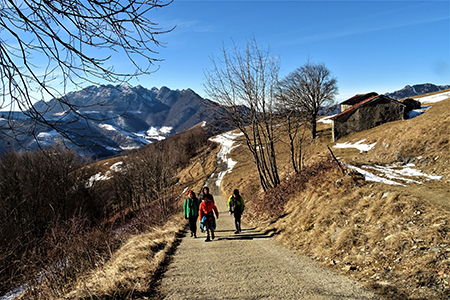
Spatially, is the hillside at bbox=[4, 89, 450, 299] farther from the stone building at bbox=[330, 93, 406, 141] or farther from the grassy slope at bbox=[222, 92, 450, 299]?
the stone building at bbox=[330, 93, 406, 141]

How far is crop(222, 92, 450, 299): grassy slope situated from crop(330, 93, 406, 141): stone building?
2322 centimetres

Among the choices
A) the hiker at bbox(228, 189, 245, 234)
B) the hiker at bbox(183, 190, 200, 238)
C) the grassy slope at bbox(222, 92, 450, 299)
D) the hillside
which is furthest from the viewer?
the hiker at bbox(228, 189, 245, 234)

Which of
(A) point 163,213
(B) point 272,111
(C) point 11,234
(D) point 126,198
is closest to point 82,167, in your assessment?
(D) point 126,198

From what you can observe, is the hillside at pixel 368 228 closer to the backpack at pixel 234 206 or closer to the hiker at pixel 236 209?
the hiker at pixel 236 209

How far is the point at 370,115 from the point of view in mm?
33438

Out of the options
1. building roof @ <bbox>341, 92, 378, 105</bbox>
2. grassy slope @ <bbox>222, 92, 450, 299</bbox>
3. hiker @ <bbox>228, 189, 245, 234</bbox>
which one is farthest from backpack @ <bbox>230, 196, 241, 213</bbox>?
building roof @ <bbox>341, 92, 378, 105</bbox>

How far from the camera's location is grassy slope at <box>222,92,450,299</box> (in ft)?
14.4

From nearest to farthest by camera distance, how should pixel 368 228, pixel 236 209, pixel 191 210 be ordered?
pixel 368 228
pixel 191 210
pixel 236 209

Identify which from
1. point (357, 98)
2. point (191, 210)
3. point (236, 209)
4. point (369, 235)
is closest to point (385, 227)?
point (369, 235)

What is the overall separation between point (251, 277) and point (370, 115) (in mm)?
33807

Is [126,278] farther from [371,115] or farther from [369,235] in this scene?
[371,115]

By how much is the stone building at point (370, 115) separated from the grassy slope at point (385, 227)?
23.2 metres

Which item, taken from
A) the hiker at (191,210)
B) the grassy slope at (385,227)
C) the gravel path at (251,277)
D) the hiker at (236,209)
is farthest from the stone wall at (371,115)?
the gravel path at (251,277)

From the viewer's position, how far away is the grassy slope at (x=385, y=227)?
438cm
